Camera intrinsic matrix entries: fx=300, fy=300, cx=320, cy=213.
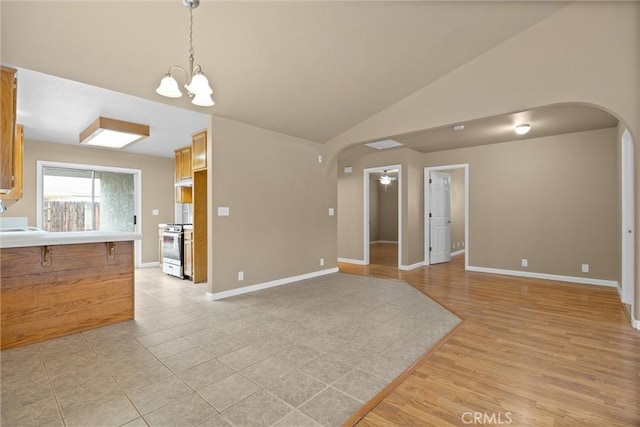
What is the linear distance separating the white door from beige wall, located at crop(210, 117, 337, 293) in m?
2.47

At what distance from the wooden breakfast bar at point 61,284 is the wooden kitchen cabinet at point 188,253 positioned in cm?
184

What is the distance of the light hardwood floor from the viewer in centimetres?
178

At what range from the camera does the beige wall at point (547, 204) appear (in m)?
4.96

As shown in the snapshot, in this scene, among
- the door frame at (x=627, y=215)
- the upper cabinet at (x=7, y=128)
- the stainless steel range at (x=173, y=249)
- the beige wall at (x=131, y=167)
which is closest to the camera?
the upper cabinet at (x=7, y=128)

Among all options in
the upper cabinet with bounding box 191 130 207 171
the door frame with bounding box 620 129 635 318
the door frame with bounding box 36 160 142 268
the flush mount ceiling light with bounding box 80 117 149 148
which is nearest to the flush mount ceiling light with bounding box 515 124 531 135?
the door frame with bounding box 620 129 635 318

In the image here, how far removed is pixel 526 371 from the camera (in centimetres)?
227

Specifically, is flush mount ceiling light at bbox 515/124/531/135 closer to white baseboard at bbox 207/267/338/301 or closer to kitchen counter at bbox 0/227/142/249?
white baseboard at bbox 207/267/338/301

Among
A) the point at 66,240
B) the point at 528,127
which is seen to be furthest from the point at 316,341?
the point at 528,127

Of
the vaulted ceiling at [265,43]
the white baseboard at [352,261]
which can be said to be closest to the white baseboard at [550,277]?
the white baseboard at [352,261]

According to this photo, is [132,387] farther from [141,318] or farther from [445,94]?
[445,94]

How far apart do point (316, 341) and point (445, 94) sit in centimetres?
343

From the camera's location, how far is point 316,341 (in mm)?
2807

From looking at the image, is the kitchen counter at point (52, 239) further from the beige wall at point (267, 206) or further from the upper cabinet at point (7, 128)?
the beige wall at point (267, 206)

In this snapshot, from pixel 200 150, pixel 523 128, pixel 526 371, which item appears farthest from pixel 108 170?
pixel 523 128
